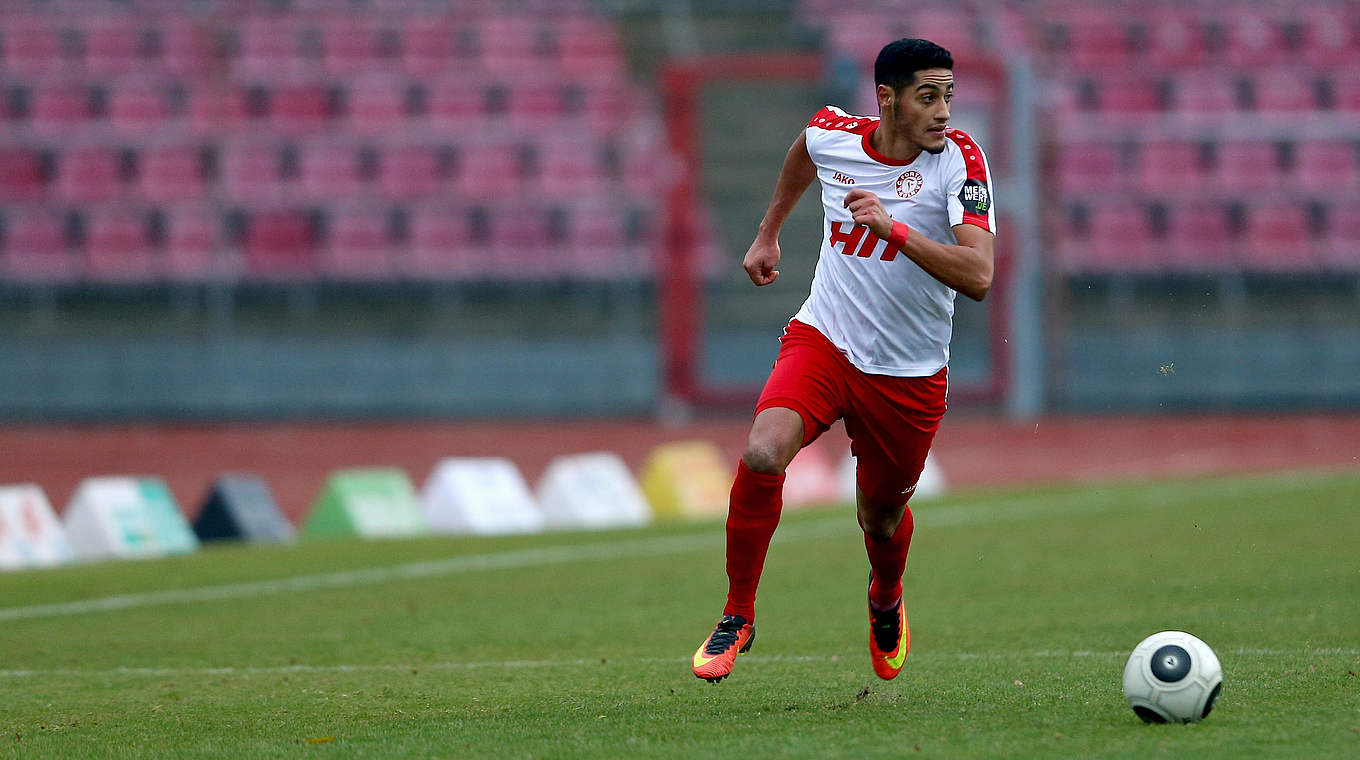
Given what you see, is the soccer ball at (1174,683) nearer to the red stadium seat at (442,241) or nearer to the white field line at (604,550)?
the white field line at (604,550)

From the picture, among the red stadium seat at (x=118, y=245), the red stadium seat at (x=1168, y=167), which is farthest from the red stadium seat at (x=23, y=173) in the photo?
the red stadium seat at (x=1168, y=167)

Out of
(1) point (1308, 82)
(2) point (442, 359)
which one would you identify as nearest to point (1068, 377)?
(1) point (1308, 82)

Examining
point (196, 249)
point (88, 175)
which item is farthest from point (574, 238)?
point (88, 175)

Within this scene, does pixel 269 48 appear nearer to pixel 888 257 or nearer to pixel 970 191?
pixel 888 257

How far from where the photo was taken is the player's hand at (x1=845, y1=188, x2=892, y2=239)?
503 cm

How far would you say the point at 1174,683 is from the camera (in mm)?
4746

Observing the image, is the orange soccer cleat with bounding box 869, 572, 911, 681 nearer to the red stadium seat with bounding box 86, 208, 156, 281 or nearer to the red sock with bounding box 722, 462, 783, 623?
the red sock with bounding box 722, 462, 783, 623

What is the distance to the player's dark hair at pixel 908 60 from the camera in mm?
5355

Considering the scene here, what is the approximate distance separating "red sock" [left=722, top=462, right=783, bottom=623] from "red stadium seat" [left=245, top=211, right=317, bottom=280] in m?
15.1

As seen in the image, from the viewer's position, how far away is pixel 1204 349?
65.7 ft

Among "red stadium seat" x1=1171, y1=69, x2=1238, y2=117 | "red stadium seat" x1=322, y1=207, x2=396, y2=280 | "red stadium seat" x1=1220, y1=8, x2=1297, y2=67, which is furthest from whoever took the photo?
"red stadium seat" x1=1220, y1=8, x2=1297, y2=67

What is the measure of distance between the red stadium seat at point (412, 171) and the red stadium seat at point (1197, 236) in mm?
8849

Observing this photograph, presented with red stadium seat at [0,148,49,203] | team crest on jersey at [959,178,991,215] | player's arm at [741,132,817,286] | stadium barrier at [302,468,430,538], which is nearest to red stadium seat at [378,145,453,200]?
red stadium seat at [0,148,49,203]

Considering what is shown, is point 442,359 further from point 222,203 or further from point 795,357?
point 795,357
